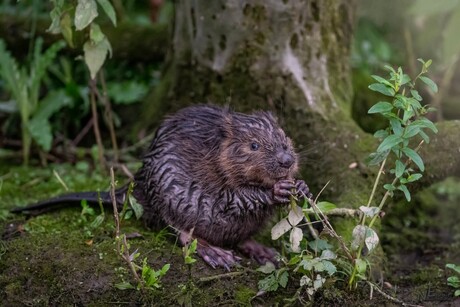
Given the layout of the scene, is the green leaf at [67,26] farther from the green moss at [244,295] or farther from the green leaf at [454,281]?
the green leaf at [454,281]

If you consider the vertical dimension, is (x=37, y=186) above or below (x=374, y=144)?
below

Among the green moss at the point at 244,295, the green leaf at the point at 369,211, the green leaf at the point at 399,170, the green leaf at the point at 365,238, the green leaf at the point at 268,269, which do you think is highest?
the green leaf at the point at 399,170

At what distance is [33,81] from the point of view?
563 centimetres

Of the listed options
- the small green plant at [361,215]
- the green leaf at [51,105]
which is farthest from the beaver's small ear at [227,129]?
the green leaf at [51,105]

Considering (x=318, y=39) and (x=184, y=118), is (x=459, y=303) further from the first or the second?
(x=318, y=39)

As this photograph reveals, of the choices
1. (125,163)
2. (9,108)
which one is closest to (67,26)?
(125,163)

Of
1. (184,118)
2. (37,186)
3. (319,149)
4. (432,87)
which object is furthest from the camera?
(37,186)

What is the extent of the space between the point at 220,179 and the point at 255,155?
0.24m

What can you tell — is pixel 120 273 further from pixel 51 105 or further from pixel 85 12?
pixel 51 105

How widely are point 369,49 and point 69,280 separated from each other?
4.59 meters

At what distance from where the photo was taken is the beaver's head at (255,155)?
3.95 m

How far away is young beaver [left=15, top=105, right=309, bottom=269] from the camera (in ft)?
13.0

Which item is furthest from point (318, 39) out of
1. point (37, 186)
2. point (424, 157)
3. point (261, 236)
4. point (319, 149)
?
point (37, 186)

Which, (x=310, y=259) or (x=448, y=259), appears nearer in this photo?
A: (x=310, y=259)
